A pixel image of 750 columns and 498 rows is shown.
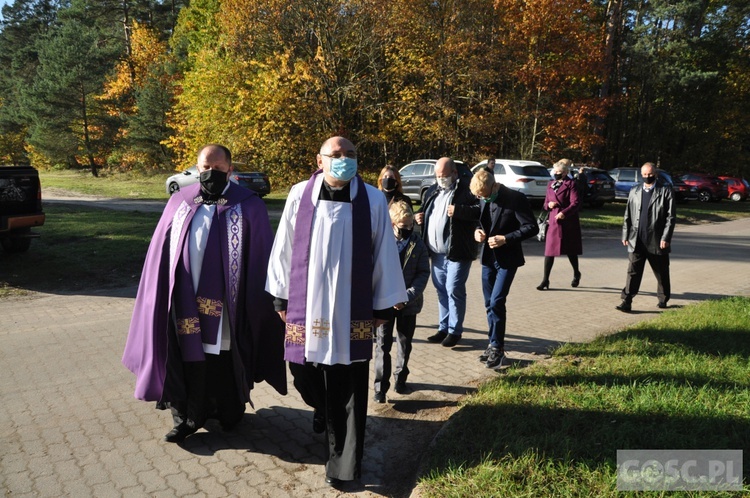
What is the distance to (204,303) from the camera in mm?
3834

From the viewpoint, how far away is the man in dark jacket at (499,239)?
A: 215 inches

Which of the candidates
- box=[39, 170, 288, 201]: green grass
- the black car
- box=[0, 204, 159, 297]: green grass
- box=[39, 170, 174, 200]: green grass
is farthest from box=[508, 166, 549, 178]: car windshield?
box=[39, 170, 174, 200]: green grass

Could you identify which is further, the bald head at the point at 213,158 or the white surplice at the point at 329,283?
the bald head at the point at 213,158

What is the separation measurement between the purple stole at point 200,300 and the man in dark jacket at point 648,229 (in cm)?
602

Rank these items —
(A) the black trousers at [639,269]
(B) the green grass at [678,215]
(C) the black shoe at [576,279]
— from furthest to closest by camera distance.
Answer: (B) the green grass at [678,215] → (C) the black shoe at [576,279] → (A) the black trousers at [639,269]

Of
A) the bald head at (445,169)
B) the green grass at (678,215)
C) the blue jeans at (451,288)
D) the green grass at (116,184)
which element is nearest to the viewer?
the bald head at (445,169)

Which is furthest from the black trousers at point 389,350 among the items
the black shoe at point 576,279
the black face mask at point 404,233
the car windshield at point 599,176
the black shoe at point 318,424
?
the car windshield at point 599,176

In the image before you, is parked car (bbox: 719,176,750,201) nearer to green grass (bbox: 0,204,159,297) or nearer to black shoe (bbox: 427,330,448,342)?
green grass (bbox: 0,204,159,297)

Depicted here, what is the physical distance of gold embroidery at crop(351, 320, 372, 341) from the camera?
345cm

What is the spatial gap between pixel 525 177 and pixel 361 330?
18507 mm

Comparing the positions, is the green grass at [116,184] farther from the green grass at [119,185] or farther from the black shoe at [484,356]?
the black shoe at [484,356]

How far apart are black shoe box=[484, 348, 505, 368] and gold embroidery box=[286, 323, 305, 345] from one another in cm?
270

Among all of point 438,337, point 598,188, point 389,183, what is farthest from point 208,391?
point 598,188

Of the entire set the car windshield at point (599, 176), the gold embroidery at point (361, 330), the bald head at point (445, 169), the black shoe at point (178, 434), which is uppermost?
the bald head at point (445, 169)
